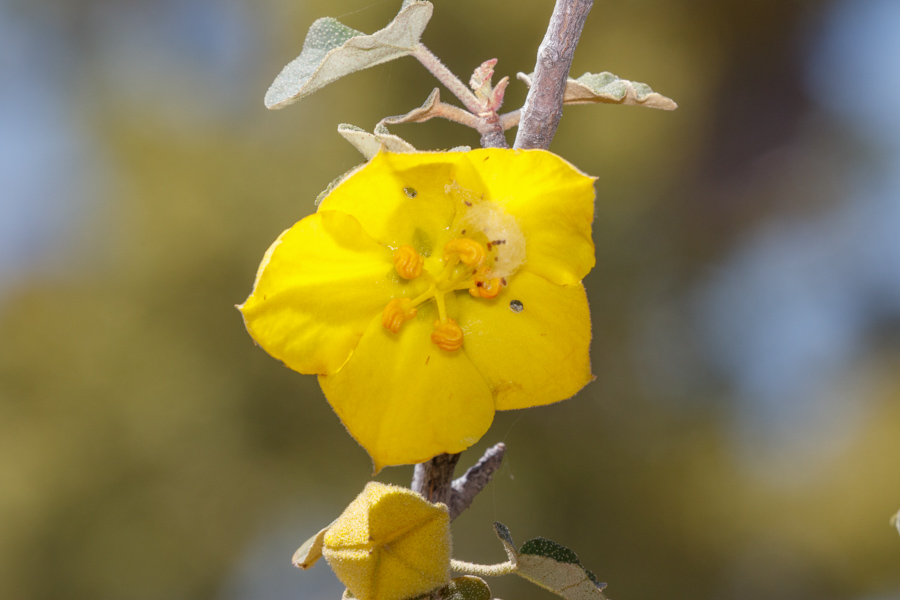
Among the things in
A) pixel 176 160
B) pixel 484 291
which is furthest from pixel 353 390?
pixel 176 160

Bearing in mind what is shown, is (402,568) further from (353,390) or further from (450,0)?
(450,0)

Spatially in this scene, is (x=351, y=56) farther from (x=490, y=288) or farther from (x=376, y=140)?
(x=490, y=288)

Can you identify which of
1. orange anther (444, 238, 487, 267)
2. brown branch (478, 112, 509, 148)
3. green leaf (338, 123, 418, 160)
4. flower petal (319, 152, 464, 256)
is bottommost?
orange anther (444, 238, 487, 267)

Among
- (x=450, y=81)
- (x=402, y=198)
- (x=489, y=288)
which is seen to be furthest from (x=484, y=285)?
(x=450, y=81)

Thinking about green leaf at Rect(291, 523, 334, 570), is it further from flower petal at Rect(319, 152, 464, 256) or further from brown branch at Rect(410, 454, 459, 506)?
flower petal at Rect(319, 152, 464, 256)

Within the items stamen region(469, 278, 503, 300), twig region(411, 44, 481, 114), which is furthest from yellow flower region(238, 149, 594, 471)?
twig region(411, 44, 481, 114)

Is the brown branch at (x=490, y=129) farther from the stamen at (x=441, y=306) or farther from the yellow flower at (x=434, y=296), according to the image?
the stamen at (x=441, y=306)

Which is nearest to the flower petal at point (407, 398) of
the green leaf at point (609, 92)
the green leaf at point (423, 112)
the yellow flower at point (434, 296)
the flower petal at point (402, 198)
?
the yellow flower at point (434, 296)
